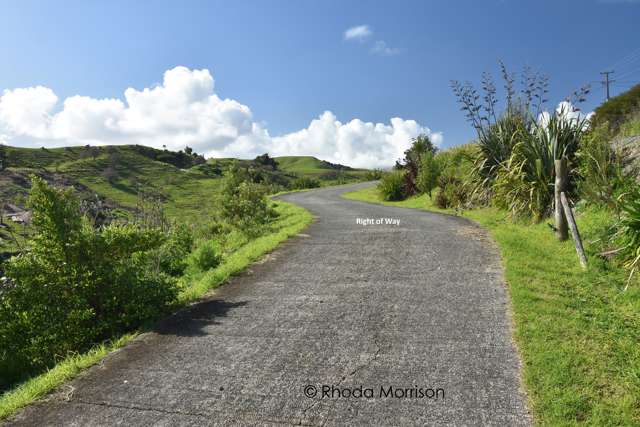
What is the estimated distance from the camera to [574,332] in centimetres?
444

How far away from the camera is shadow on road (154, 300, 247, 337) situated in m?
5.06

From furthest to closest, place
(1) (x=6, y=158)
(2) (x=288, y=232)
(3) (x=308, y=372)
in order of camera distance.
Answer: (1) (x=6, y=158) → (2) (x=288, y=232) → (3) (x=308, y=372)

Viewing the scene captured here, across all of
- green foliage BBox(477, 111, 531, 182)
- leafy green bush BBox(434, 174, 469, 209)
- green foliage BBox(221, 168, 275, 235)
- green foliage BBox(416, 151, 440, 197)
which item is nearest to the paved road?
green foliage BBox(477, 111, 531, 182)

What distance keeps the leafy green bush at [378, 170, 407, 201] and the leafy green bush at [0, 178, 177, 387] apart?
737 inches

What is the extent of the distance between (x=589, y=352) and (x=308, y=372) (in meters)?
2.58

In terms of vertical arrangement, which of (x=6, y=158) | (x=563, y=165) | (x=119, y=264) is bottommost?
(x=119, y=264)

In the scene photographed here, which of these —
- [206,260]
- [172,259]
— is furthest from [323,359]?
[172,259]

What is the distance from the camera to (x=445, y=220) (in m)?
12.1

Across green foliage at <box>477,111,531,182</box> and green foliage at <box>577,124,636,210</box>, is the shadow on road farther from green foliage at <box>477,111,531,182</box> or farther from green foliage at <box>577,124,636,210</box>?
green foliage at <box>477,111,531,182</box>

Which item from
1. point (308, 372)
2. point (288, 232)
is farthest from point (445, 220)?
point (308, 372)

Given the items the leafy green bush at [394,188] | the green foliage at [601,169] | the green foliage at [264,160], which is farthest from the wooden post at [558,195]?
the green foliage at [264,160]

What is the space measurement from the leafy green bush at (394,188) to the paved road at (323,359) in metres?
16.5

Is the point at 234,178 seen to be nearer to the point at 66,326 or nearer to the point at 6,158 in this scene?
the point at 66,326

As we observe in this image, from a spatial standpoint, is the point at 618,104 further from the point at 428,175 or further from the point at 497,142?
the point at 497,142
